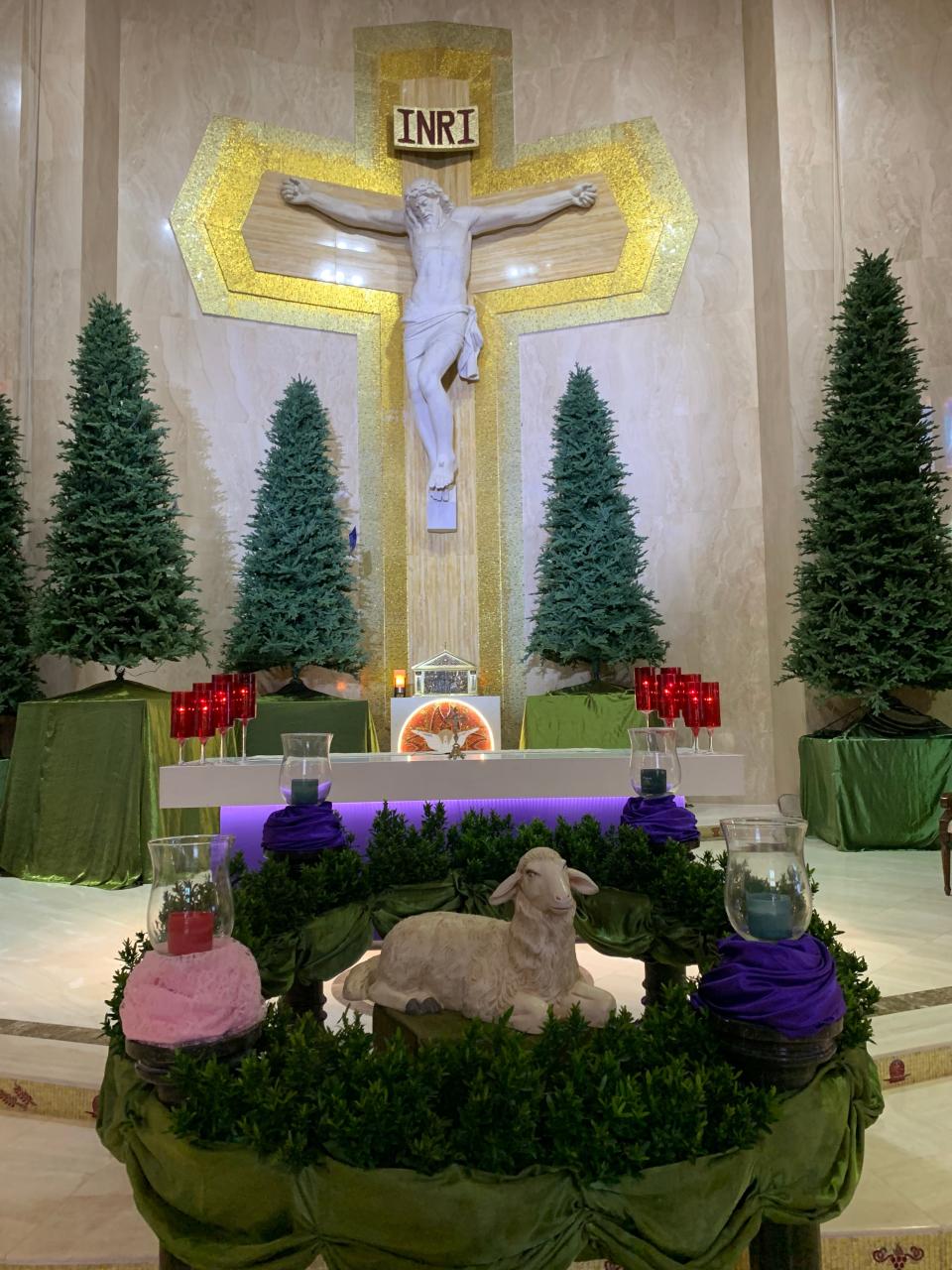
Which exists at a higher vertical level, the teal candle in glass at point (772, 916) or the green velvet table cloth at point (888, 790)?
the teal candle in glass at point (772, 916)

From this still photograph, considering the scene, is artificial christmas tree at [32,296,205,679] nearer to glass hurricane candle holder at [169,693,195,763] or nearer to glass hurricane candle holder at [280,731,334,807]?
glass hurricane candle holder at [169,693,195,763]

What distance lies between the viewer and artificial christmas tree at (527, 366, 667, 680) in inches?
320

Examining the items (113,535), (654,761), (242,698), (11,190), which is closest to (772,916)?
(654,761)

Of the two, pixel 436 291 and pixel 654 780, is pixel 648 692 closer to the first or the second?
pixel 654 780

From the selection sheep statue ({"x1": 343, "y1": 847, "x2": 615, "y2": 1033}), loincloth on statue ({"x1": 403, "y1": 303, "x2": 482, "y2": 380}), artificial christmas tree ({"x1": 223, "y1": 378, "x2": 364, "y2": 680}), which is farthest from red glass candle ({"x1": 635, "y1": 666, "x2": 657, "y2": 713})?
loincloth on statue ({"x1": 403, "y1": 303, "x2": 482, "y2": 380})

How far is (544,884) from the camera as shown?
194 cm

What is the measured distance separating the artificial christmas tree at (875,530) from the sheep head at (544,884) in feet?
17.7

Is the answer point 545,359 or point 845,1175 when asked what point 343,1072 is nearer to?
point 845,1175

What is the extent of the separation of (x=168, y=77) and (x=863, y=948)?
943cm

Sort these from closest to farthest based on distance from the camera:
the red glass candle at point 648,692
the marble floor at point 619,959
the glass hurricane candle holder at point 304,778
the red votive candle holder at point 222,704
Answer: the glass hurricane candle holder at point 304,778
the marble floor at point 619,959
the red votive candle holder at point 222,704
the red glass candle at point 648,692

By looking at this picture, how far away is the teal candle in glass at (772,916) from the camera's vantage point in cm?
159

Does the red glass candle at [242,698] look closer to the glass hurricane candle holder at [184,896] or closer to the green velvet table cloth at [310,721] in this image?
→ the glass hurricane candle holder at [184,896]

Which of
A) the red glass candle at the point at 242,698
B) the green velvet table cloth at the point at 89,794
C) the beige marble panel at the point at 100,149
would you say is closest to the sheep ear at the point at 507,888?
the red glass candle at the point at 242,698

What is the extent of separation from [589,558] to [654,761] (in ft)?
18.0
